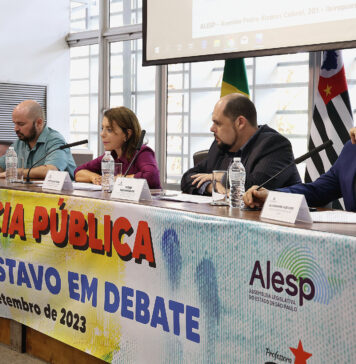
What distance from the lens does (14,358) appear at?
230 cm

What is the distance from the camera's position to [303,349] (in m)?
1.36

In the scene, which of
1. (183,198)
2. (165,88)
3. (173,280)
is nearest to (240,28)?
(183,198)

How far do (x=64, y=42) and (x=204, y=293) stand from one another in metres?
5.58

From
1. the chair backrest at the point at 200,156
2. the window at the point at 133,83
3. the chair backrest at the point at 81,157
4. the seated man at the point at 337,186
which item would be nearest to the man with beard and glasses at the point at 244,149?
the chair backrest at the point at 200,156

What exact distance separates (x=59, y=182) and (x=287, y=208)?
1.15m

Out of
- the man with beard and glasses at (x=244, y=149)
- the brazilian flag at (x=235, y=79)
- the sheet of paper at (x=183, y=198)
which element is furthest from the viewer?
the brazilian flag at (x=235, y=79)

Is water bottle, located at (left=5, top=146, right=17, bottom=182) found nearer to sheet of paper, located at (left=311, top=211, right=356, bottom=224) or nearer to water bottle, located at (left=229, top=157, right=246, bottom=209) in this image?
water bottle, located at (left=229, top=157, right=246, bottom=209)

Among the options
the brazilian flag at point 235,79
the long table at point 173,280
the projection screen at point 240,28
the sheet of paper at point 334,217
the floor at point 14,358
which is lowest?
the floor at point 14,358

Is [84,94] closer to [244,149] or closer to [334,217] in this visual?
[244,149]

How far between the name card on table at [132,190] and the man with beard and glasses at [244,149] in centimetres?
59

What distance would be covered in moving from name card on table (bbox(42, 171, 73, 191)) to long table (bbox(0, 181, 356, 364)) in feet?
0.25

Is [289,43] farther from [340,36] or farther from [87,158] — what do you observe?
[87,158]

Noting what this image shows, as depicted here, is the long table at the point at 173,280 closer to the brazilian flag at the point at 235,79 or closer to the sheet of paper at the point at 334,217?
the sheet of paper at the point at 334,217

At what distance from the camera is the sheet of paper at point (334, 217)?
5.11ft
